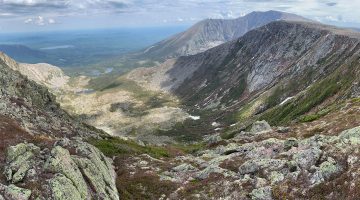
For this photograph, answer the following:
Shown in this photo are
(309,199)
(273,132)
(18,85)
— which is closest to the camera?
(309,199)

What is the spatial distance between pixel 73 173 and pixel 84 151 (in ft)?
26.0

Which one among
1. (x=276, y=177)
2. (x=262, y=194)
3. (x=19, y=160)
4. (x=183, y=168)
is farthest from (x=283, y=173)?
(x=19, y=160)

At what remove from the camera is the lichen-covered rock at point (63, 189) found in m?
32.9

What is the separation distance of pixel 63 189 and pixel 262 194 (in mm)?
20482

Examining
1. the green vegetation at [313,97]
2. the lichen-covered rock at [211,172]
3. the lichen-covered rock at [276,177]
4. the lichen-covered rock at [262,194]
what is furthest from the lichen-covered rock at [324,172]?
the green vegetation at [313,97]

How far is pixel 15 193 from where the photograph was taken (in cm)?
3112

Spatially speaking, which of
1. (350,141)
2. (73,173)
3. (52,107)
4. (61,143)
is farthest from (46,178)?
(52,107)

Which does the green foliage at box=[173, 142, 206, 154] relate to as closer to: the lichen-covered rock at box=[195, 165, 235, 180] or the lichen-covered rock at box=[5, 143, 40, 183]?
the lichen-covered rock at box=[195, 165, 235, 180]

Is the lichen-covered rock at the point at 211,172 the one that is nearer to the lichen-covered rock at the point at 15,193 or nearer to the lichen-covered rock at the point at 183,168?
the lichen-covered rock at the point at 183,168

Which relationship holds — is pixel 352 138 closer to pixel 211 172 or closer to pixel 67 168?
pixel 211 172

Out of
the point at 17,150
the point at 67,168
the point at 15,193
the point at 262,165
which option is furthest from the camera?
the point at 262,165

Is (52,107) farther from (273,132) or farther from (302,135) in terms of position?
(302,135)

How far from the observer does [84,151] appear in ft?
146

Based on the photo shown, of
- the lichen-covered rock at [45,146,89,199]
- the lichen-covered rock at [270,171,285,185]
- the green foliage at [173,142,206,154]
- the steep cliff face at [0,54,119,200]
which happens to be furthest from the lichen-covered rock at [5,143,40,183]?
the green foliage at [173,142,206,154]
